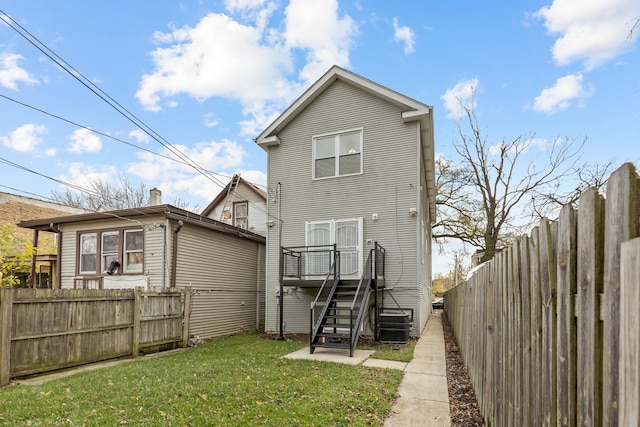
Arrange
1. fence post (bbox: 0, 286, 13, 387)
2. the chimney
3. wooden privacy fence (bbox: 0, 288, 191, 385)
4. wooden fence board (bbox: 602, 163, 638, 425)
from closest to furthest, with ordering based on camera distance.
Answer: wooden fence board (bbox: 602, 163, 638, 425)
fence post (bbox: 0, 286, 13, 387)
wooden privacy fence (bbox: 0, 288, 191, 385)
the chimney

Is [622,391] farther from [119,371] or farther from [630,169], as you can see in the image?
[119,371]

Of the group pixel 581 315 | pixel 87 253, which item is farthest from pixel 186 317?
pixel 581 315

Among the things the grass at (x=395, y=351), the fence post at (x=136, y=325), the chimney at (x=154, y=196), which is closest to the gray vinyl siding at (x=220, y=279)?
the fence post at (x=136, y=325)

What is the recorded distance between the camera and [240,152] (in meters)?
23.9

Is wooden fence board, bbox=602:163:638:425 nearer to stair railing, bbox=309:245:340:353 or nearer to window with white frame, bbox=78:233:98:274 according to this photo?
stair railing, bbox=309:245:340:353

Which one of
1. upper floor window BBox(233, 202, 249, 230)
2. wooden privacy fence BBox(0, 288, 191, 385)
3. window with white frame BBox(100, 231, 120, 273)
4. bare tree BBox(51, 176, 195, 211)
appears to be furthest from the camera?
bare tree BBox(51, 176, 195, 211)

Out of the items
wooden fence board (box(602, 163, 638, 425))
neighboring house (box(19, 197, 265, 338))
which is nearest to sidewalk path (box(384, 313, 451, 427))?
wooden fence board (box(602, 163, 638, 425))

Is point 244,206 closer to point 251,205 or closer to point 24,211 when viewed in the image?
point 251,205

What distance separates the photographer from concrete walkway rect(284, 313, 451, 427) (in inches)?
177

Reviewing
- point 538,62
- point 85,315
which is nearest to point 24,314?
point 85,315

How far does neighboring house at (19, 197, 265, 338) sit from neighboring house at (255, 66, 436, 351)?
5.38 feet

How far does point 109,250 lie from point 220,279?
3473 millimetres

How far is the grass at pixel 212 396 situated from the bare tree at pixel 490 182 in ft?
61.8

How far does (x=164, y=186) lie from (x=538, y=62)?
1171 inches
